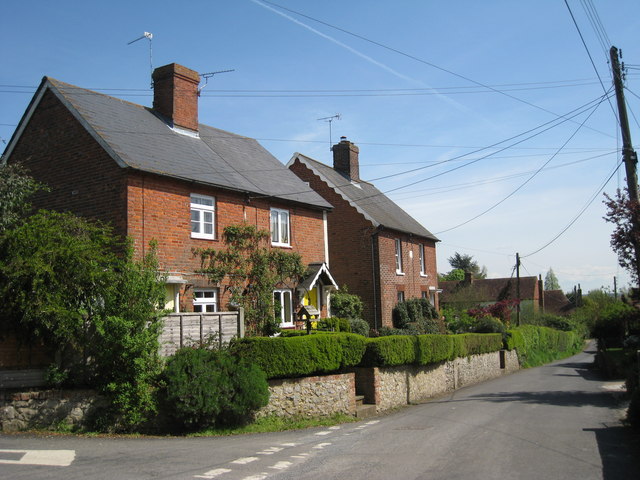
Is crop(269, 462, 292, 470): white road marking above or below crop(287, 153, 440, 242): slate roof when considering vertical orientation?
below

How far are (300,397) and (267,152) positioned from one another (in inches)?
565

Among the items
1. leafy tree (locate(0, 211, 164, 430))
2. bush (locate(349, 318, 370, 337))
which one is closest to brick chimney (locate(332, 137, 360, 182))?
bush (locate(349, 318, 370, 337))

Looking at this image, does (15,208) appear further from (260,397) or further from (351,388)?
(351,388)

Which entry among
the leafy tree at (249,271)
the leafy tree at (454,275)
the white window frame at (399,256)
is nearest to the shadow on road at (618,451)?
the leafy tree at (249,271)

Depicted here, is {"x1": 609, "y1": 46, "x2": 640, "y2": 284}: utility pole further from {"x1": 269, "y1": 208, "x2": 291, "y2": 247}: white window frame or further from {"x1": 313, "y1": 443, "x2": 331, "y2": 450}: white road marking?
{"x1": 269, "y1": 208, "x2": 291, "y2": 247}: white window frame

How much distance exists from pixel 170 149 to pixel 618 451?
15.0 m

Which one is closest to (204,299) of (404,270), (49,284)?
(49,284)

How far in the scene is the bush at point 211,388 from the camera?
12109 mm

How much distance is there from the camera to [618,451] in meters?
9.92

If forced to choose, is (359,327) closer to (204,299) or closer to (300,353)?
(204,299)

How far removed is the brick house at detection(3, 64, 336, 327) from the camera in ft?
53.5

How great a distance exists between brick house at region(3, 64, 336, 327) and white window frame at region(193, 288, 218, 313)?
0.03 meters

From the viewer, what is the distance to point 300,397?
14.5 metres

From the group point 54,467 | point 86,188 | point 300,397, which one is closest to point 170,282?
point 86,188
